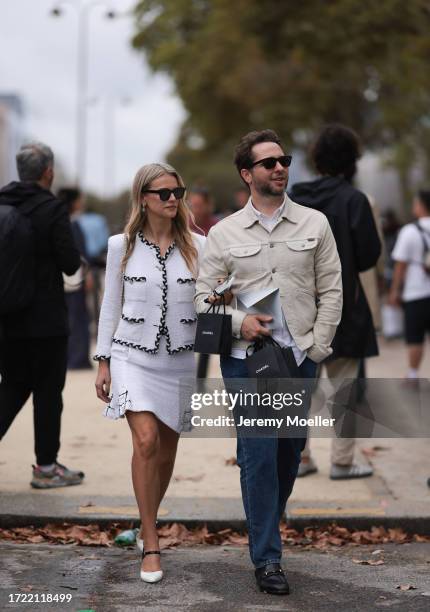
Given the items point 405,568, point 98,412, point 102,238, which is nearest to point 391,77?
point 102,238

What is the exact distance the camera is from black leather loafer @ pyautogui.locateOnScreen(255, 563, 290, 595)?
199 inches

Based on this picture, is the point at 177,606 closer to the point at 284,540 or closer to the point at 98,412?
the point at 284,540

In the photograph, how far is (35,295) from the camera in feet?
21.9

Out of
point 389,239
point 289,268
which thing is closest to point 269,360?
point 289,268

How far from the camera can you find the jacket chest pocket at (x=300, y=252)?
5090 millimetres

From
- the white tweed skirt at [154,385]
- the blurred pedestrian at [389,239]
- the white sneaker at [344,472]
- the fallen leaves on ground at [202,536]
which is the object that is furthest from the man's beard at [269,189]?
the blurred pedestrian at [389,239]

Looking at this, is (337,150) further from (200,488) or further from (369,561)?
(369,561)

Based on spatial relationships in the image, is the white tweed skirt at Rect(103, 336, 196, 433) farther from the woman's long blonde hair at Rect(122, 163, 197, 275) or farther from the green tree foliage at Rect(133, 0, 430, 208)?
the green tree foliage at Rect(133, 0, 430, 208)

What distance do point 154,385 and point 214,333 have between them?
0.47 meters

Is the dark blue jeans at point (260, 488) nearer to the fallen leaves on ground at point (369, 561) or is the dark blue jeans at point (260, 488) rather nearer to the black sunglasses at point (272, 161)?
the fallen leaves on ground at point (369, 561)

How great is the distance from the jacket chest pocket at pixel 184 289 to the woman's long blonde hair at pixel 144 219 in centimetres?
6

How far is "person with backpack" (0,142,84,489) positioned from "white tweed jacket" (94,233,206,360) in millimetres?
1230

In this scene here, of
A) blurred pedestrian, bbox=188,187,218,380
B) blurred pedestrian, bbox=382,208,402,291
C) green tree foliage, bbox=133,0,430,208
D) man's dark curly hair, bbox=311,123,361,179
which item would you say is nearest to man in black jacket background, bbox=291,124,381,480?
man's dark curly hair, bbox=311,123,361,179

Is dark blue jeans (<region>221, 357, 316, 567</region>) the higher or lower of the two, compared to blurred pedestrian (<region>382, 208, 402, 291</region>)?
lower
